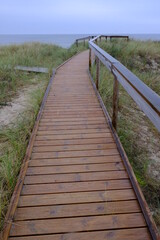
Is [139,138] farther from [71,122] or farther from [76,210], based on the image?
[76,210]

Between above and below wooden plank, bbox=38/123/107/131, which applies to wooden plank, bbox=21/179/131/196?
below

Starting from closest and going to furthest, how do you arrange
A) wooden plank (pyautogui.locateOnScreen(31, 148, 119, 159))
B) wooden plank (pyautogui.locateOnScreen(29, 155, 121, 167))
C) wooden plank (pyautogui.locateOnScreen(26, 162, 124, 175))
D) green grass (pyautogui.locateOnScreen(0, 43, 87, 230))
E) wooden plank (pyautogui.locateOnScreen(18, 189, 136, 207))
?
wooden plank (pyautogui.locateOnScreen(18, 189, 136, 207)) < green grass (pyautogui.locateOnScreen(0, 43, 87, 230)) < wooden plank (pyautogui.locateOnScreen(26, 162, 124, 175)) < wooden plank (pyautogui.locateOnScreen(29, 155, 121, 167)) < wooden plank (pyautogui.locateOnScreen(31, 148, 119, 159))

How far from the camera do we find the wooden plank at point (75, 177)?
2461 mm

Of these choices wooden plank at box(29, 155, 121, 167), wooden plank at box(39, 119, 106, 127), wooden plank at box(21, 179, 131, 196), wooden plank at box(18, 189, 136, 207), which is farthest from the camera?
wooden plank at box(39, 119, 106, 127)

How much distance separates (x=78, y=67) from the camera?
9.13 meters

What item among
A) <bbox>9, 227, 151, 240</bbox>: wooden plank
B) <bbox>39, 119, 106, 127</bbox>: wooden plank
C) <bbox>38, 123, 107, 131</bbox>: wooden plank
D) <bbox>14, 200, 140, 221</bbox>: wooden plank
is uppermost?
<bbox>39, 119, 106, 127</bbox>: wooden plank

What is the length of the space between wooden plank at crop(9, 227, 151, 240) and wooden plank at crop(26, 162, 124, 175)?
854 millimetres

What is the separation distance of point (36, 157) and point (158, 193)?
1.62 m

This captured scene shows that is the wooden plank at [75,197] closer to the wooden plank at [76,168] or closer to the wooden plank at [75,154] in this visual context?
the wooden plank at [76,168]

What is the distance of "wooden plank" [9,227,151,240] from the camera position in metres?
1.78

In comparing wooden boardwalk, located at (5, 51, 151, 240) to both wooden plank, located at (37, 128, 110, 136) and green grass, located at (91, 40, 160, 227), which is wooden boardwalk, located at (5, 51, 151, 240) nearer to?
wooden plank, located at (37, 128, 110, 136)

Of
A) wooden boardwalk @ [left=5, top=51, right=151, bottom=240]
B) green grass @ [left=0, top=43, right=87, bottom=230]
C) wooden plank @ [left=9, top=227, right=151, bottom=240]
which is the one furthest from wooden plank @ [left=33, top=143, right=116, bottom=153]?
wooden plank @ [left=9, top=227, right=151, bottom=240]

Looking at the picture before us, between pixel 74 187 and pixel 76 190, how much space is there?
52mm

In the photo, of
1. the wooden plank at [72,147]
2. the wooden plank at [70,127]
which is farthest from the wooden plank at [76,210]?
the wooden plank at [70,127]
